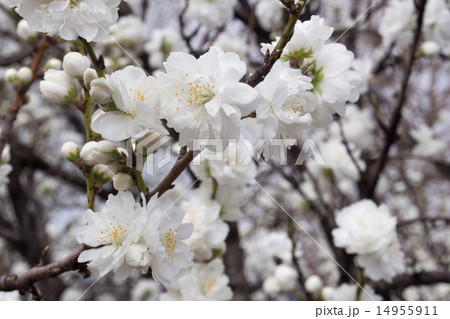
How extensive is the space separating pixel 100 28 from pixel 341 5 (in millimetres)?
2390

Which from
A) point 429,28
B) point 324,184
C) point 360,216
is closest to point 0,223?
point 324,184

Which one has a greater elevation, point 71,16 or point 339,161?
point 71,16

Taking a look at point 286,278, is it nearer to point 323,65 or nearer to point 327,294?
point 327,294

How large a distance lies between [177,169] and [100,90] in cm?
17

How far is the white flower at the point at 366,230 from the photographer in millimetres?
1304

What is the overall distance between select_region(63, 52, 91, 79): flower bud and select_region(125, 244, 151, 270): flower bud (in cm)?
32

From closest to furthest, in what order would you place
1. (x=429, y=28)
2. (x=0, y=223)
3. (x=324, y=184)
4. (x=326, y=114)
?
1. (x=326, y=114)
2. (x=429, y=28)
3. (x=324, y=184)
4. (x=0, y=223)

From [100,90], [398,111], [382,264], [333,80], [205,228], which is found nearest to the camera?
[100,90]

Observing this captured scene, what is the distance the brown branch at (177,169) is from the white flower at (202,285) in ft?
1.46

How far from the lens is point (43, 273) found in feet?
2.72

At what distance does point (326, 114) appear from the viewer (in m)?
0.76

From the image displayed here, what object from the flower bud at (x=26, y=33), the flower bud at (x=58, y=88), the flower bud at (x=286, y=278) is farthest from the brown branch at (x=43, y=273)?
the flower bud at (x=286, y=278)

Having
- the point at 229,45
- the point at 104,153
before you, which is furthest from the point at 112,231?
the point at 229,45
